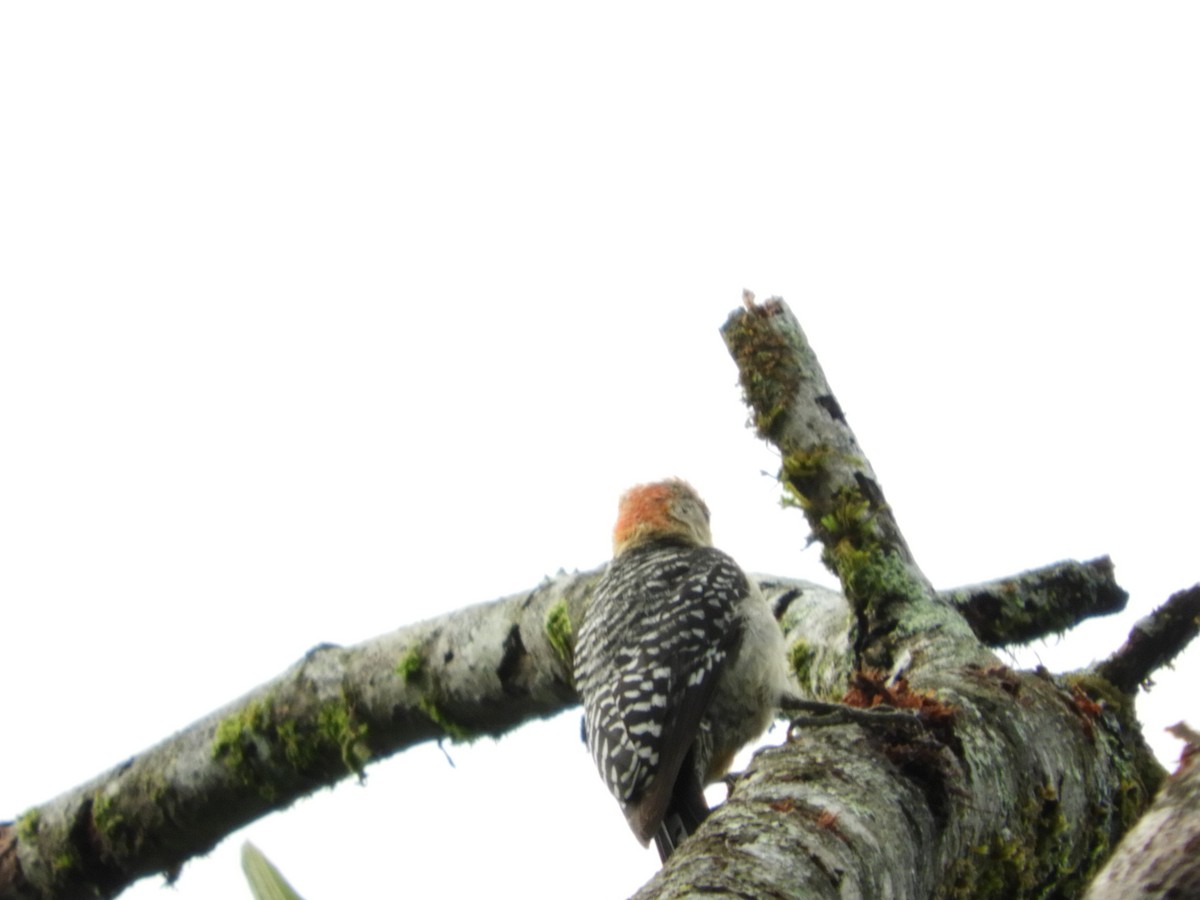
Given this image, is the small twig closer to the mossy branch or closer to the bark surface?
the bark surface

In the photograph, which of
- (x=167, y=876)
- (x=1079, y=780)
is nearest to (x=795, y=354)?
(x=1079, y=780)

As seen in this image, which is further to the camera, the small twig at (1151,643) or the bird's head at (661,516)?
the bird's head at (661,516)

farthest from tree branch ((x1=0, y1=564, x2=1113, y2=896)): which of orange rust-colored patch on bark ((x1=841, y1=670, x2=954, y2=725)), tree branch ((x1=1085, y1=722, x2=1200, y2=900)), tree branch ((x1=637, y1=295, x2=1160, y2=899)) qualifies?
tree branch ((x1=1085, y1=722, x2=1200, y2=900))

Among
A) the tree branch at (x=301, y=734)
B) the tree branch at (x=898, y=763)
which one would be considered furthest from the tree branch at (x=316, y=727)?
the tree branch at (x=898, y=763)

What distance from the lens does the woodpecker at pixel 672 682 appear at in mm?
5539

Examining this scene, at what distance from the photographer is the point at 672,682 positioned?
5.85 metres

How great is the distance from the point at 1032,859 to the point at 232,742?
4.22 metres

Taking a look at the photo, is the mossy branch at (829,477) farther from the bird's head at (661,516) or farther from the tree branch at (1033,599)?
the bird's head at (661,516)

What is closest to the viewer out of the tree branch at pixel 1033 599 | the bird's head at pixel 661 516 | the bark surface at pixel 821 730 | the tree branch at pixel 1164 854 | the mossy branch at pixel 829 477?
the tree branch at pixel 1164 854

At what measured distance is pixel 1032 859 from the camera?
12.3 feet

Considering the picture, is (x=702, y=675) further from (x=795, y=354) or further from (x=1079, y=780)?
(x=1079, y=780)

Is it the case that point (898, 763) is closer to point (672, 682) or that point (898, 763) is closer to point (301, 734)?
point (672, 682)

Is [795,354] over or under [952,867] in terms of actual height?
over

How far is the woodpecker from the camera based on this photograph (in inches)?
218
